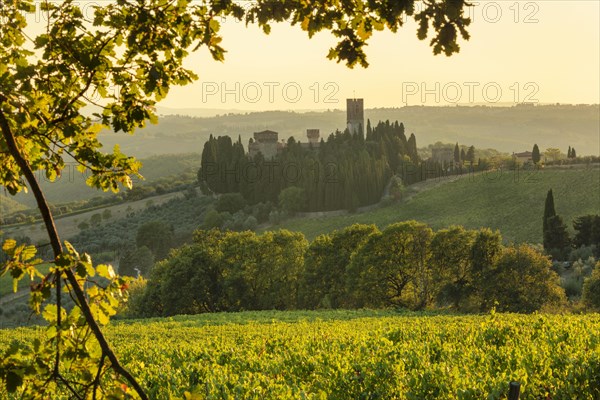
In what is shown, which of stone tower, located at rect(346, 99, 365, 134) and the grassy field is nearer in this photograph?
the grassy field

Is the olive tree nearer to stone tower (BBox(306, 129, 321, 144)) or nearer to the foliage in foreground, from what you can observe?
the foliage in foreground

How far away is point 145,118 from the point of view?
5211 millimetres

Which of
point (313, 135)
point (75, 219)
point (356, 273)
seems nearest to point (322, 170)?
point (313, 135)

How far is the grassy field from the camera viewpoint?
92.7 metres

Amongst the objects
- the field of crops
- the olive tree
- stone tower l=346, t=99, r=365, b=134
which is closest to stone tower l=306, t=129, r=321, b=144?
stone tower l=346, t=99, r=365, b=134

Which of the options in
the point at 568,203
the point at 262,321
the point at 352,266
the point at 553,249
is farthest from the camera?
the point at 568,203

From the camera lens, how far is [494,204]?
105m

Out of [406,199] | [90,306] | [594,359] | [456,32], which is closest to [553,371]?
[594,359]

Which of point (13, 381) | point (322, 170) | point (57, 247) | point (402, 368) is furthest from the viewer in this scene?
point (322, 170)

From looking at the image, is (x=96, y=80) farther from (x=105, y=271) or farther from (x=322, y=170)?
(x=322, y=170)

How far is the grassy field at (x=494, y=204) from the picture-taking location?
92688 millimetres

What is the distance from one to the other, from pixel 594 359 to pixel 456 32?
7596 millimetres

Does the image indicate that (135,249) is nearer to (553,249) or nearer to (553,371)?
(553,249)

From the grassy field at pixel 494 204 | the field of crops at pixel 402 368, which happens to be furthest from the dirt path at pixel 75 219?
the field of crops at pixel 402 368
